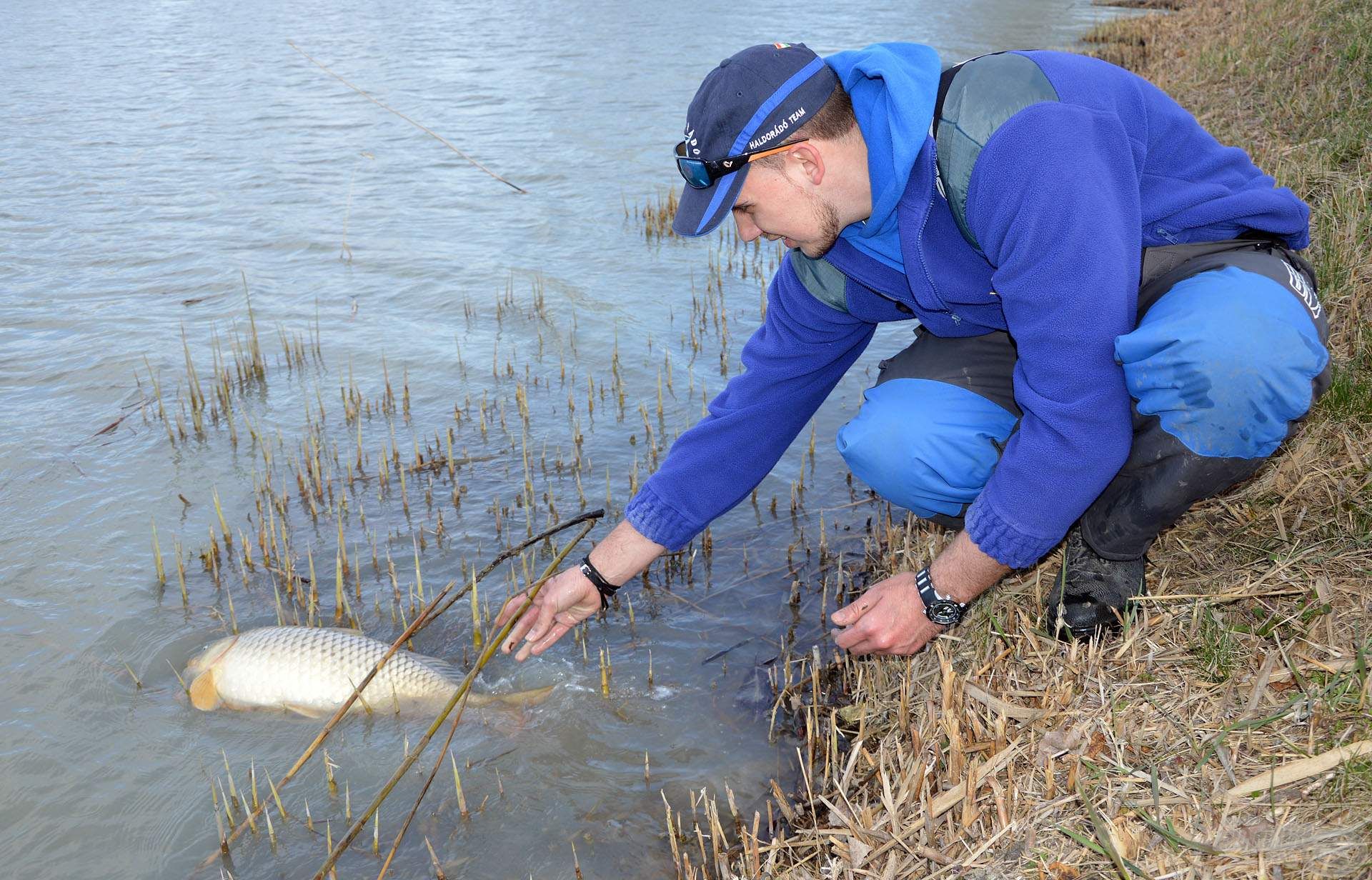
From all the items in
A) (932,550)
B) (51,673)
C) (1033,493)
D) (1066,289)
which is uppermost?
(1066,289)

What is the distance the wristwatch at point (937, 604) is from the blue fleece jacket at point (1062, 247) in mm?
228

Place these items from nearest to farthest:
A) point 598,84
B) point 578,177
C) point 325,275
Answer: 1. point 325,275
2. point 578,177
3. point 598,84

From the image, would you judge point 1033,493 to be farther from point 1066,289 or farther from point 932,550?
point 932,550

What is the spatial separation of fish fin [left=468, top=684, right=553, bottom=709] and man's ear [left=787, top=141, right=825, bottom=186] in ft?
7.42

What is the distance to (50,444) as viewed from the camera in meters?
6.24

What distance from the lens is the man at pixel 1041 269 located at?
105 inches

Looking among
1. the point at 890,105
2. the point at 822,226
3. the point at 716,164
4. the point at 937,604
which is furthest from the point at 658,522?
the point at 890,105

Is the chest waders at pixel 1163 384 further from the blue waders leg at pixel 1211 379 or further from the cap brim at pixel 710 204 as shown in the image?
the cap brim at pixel 710 204

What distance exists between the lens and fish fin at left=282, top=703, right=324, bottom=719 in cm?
399

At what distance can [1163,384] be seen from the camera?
8.95 ft

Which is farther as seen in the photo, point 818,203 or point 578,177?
point 578,177

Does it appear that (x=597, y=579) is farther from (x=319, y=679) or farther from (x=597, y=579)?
(x=319, y=679)

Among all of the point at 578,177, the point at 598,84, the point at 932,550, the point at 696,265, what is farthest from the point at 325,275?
the point at 598,84

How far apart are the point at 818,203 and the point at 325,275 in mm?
7320
